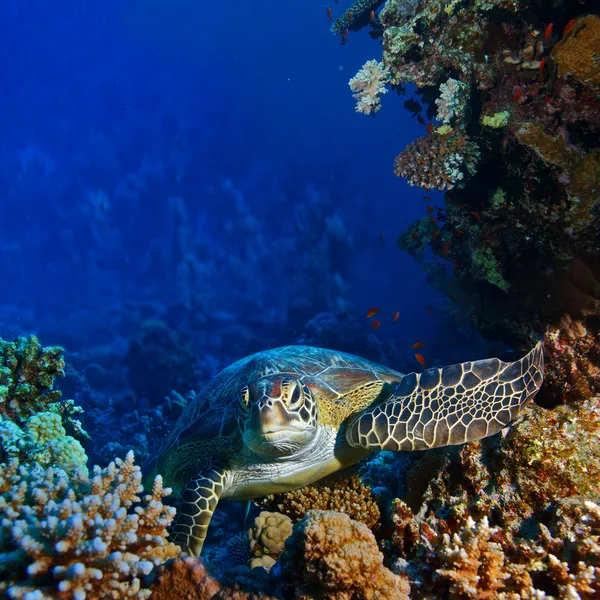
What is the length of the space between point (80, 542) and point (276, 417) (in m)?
1.46

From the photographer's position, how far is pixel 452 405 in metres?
2.95

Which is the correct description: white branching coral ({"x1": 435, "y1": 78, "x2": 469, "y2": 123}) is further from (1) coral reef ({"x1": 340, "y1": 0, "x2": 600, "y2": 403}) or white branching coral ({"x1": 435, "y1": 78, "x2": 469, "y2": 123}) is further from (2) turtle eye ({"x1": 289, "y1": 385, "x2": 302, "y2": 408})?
(2) turtle eye ({"x1": 289, "y1": 385, "x2": 302, "y2": 408})

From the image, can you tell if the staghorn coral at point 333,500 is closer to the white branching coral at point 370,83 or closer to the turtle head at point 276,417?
the turtle head at point 276,417

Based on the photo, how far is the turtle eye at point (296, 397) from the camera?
300 centimetres

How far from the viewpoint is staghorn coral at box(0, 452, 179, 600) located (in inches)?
62.6

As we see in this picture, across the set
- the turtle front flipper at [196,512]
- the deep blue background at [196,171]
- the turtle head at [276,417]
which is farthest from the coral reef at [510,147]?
the deep blue background at [196,171]

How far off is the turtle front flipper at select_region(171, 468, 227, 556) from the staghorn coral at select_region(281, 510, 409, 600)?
1459 millimetres

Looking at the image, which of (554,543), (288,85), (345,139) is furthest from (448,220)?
(288,85)

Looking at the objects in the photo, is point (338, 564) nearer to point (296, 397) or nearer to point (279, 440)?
point (279, 440)

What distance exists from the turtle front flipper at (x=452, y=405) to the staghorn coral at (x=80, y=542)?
1.76m

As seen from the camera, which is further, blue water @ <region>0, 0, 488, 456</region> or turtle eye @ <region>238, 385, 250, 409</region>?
blue water @ <region>0, 0, 488, 456</region>

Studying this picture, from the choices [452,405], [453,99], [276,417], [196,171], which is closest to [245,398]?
[276,417]

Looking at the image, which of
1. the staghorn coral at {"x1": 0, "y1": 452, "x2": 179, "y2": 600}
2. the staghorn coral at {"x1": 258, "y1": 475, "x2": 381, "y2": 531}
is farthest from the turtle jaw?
the staghorn coral at {"x1": 0, "y1": 452, "x2": 179, "y2": 600}

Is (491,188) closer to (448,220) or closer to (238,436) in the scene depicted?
(448,220)
